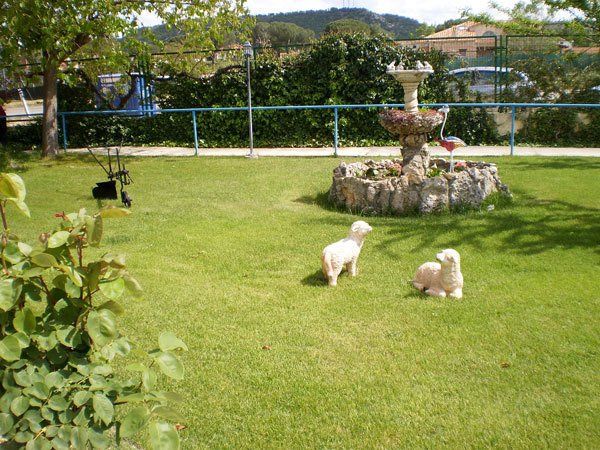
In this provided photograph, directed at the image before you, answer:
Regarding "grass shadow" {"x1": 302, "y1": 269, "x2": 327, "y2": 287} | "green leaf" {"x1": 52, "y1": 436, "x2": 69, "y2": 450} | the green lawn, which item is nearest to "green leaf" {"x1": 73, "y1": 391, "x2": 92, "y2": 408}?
"green leaf" {"x1": 52, "y1": 436, "x2": 69, "y2": 450}

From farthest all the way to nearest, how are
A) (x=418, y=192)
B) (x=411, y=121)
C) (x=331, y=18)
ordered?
1. (x=331, y=18)
2. (x=411, y=121)
3. (x=418, y=192)

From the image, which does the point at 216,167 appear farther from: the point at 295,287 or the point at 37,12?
the point at 295,287

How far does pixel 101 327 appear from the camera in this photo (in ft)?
6.76

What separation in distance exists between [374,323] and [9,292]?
3393mm

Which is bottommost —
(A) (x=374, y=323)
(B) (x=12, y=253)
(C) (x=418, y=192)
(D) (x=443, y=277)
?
(A) (x=374, y=323)

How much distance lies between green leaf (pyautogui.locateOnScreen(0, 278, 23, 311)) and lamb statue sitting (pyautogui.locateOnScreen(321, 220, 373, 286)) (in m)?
3.80

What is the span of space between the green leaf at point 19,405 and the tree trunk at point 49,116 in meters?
13.5

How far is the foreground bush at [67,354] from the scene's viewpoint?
6.45 feet

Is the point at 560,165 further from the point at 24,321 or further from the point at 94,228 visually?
the point at 24,321

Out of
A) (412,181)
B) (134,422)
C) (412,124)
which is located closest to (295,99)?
(412,124)

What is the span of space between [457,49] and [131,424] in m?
15.7

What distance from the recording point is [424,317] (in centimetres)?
506

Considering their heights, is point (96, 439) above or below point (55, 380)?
below

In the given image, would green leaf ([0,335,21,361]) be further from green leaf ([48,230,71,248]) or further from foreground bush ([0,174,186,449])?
green leaf ([48,230,71,248])
